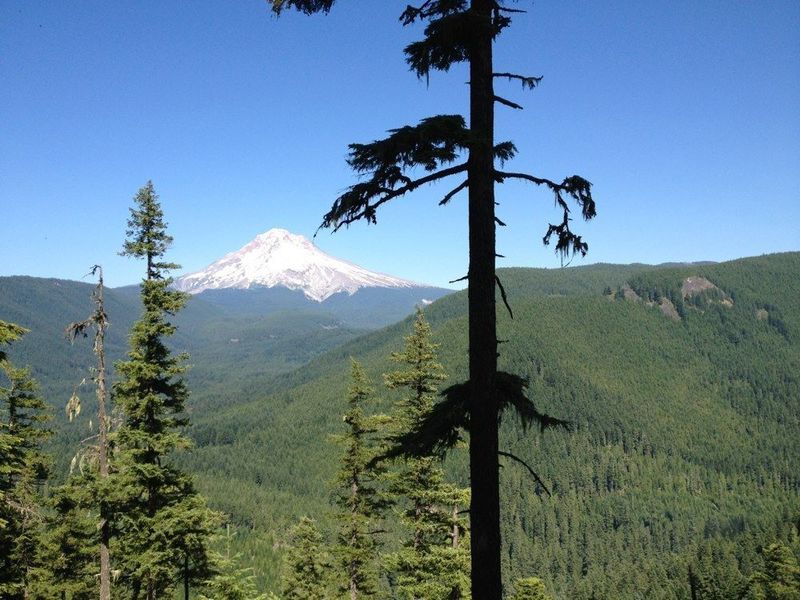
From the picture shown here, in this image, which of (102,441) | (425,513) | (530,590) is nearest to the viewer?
(425,513)

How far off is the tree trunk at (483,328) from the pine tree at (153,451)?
13325 mm

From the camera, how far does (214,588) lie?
48.1 ft

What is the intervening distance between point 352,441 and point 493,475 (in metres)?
14.5

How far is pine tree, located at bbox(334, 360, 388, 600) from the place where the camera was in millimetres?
19562

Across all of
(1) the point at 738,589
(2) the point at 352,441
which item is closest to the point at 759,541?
(1) the point at 738,589

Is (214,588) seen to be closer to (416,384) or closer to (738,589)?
(416,384)

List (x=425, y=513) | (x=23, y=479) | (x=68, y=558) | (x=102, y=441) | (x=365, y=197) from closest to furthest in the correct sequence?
(x=365, y=197) < (x=425, y=513) < (x=102, y=441) < (x=23, y=479) < (x=68, y=558)

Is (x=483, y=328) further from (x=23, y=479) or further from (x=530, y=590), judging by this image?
(x=23, y=479)

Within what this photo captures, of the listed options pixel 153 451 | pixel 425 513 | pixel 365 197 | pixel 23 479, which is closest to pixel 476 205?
pixel 365 197

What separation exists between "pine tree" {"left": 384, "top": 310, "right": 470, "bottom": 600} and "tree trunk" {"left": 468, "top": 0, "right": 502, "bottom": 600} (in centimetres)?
904

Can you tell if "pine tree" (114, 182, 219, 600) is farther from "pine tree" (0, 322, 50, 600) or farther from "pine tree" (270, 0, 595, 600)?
"pine tree" (270, 0, 595, 600)

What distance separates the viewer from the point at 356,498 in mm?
19984

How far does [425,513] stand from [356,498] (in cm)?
444

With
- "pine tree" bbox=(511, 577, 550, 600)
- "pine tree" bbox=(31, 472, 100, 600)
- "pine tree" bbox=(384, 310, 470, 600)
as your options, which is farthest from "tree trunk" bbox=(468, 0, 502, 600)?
"pine tree" bbox=(31, 472, 100, 600)
